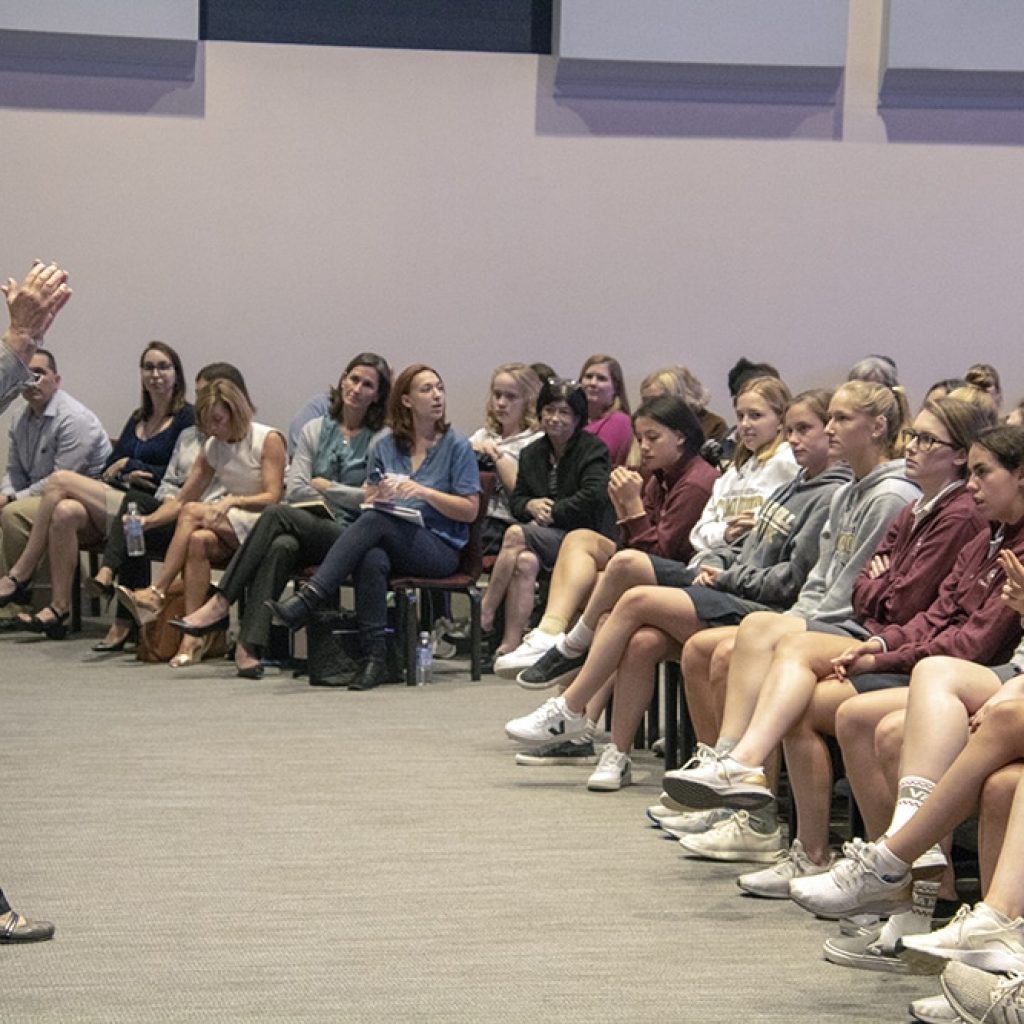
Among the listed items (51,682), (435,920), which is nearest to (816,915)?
(435,920)

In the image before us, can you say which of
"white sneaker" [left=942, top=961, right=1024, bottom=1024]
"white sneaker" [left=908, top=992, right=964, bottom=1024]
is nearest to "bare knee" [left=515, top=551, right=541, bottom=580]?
"white sneaker" [left=908, top=992, right=964, bottom=1024]

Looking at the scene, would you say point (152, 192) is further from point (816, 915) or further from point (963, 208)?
point (816, 915)

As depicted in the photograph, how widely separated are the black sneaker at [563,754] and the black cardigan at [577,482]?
152 cm

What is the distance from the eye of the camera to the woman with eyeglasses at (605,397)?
7746 millimetres

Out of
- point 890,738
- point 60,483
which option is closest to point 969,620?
point 890,738

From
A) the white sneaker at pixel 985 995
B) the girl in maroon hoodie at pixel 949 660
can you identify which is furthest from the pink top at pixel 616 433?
the white sneaker at pixel 985 995

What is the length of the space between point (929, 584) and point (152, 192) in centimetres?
542

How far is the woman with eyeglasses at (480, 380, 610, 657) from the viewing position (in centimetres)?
677

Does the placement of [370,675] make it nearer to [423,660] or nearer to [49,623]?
[423,660]

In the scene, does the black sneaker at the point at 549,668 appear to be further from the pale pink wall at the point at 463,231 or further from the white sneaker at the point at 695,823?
the pale pink wall at the point at 463,231

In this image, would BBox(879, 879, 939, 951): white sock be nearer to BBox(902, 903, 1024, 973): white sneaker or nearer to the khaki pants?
BBox(902, 903, 1024, 973): white sneaker

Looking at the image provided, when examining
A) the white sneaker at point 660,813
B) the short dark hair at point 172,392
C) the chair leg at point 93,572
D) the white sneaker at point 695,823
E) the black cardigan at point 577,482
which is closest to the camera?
the white sneaker at point 695,823

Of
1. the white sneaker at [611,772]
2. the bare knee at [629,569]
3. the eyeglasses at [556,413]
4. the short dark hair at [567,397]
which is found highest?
the short dark hair at [567,397]

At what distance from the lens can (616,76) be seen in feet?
28.6
